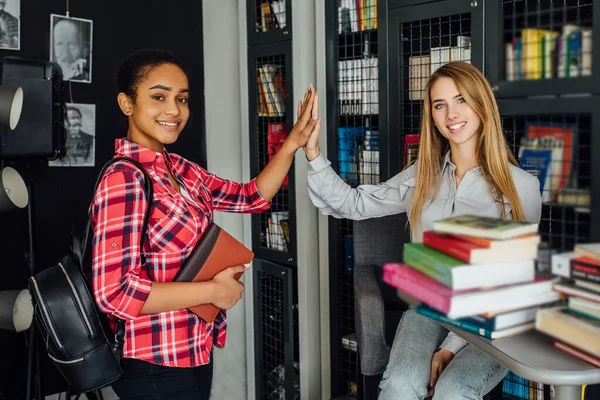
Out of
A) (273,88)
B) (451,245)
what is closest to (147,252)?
(451,245)

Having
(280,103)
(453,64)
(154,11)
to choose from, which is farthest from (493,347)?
(154,11)

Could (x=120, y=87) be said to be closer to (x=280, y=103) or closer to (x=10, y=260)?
(x=280, y=103)

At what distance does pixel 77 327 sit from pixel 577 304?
3.99ft

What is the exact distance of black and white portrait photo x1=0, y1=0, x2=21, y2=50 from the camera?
2.89 metres

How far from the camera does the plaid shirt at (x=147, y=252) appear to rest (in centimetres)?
148

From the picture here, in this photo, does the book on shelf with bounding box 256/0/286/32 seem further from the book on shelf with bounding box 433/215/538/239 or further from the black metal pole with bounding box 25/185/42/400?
the book on shelf with bounding box 433/215/538/239

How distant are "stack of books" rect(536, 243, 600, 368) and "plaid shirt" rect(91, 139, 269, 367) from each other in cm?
106

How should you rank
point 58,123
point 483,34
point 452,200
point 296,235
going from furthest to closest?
1. point 296,235
2. point 58,123
3. point 483,34
4. point 452,200

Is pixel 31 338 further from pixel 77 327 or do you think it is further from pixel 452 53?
pixel 452 53

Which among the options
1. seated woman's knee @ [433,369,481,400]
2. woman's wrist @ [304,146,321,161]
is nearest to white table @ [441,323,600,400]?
seated woman's knee @ [433,369,481,400]

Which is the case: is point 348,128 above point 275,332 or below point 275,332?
above

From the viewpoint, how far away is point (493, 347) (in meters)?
0.97

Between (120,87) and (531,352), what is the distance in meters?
1.32

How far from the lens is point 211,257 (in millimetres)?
1556
